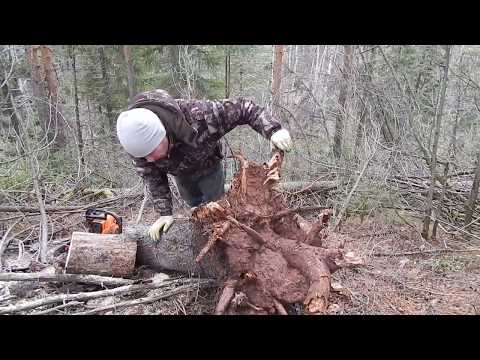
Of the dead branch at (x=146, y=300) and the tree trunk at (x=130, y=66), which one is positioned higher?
the tree trunk at (x=130, y=66)

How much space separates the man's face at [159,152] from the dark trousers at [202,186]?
2.17ft

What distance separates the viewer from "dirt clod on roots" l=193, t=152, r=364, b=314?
250 cm

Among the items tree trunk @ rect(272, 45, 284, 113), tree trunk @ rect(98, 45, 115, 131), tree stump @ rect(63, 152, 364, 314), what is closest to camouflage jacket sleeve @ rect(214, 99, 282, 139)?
tree stump @ rect(63, 152, 364, 314)

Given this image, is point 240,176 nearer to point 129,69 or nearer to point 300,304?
point 300,304

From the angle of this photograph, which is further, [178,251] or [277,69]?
[277,69]

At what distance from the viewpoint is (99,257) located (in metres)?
3.21

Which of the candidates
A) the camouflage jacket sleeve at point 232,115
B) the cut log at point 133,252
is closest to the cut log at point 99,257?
the cut log at point 133,252

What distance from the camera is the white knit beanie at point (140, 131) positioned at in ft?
8.11

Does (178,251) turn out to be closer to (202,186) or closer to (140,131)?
(202,186)

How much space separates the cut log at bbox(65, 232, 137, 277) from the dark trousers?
717 millimetres

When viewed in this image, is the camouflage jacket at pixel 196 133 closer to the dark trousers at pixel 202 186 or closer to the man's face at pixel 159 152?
the man's face at pixel 159 152

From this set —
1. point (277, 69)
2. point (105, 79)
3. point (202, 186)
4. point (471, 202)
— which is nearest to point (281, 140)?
point (202, 186)

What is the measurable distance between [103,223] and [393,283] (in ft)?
9.62

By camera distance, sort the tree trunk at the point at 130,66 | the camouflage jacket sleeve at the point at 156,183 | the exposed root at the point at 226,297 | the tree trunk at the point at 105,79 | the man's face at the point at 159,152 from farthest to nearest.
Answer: the tree trunk at the point at 105,79 < the tree trunk at the point at 130,66 < the camouflage jacket sleeve at the point at 156,183 < the man's face at the point at 159,152 < the exposed root at the point at 226,297
